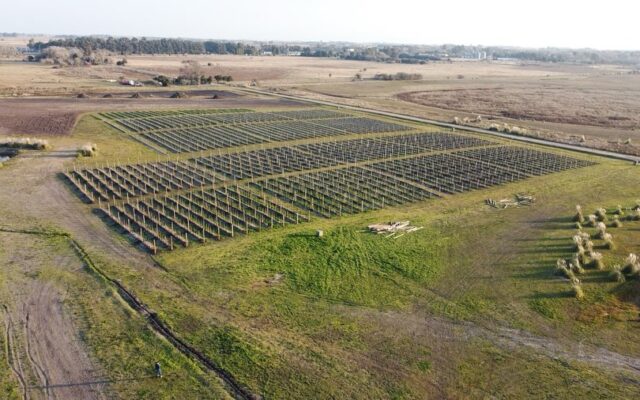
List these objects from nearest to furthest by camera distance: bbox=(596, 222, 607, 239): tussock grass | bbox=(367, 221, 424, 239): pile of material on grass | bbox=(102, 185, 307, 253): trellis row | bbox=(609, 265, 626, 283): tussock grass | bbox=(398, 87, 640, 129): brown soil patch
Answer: bbox=(609, 265, 626, 283): tussock grass, bbox=(102, 185, 307, 253): trellis row, bbox=(367, 221, 424, 239): pile of material on grass, bbox=(596, 222, 607, 239): tussock grass, bbox=(398, 87, 640, 129): brown soil patch

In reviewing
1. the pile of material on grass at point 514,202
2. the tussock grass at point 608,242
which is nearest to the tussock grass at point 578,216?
the tussock grass at point 608,242

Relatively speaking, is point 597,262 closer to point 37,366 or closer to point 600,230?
point 600,230

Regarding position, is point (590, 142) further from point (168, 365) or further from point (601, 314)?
point (168, 365)

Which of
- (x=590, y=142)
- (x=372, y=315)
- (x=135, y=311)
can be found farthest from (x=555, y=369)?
(x=590, y=142)

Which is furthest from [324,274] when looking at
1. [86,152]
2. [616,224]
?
[86,152]

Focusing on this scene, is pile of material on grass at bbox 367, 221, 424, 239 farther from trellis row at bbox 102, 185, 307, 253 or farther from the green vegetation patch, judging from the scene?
trellis row at bbox 102, 185, 307, 253

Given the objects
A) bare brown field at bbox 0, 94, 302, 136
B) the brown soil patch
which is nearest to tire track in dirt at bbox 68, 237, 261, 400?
bare brown field at bbox 0, 94, 302, 136

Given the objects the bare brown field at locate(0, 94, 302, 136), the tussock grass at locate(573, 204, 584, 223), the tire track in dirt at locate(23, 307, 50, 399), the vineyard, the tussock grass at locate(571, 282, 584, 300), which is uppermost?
the bare brown field at locate(0, 94, 302, 136)

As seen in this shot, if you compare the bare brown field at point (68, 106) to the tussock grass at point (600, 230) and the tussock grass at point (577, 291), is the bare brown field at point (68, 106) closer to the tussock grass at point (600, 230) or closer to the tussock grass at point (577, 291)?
the tussock grass at point (600, 230)
